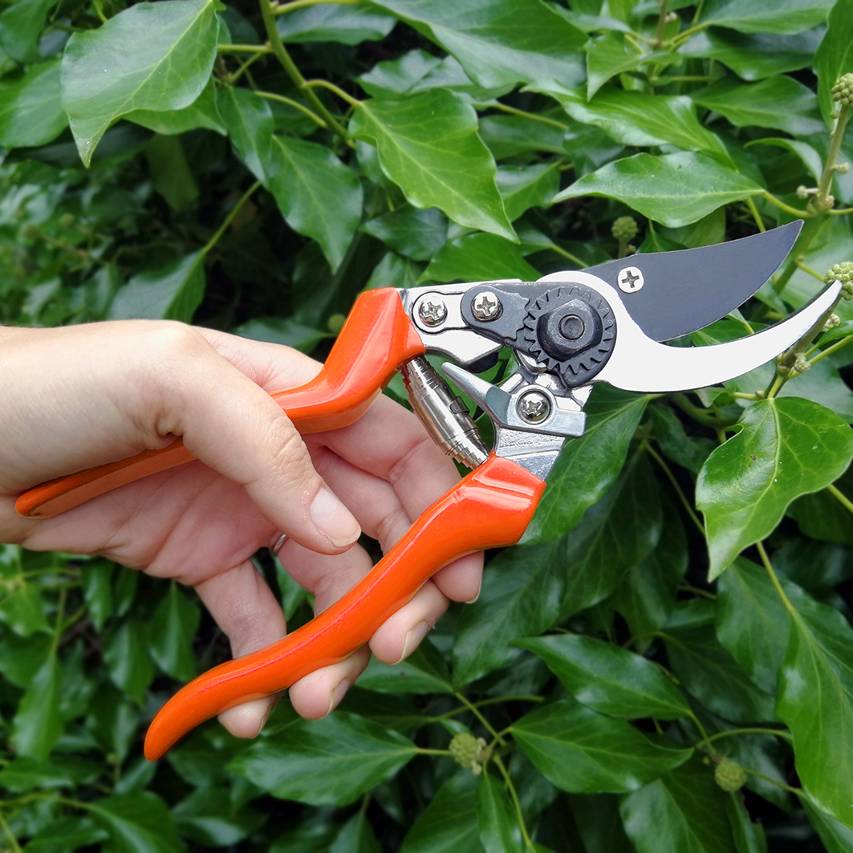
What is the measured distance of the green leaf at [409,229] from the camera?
85cm

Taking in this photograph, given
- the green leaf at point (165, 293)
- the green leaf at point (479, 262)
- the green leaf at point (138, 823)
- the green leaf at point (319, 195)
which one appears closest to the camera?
the green leaf at point (479, 262)

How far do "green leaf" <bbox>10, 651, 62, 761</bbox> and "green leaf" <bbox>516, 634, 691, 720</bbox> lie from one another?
0.85 metres

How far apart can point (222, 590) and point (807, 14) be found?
0.79 meters

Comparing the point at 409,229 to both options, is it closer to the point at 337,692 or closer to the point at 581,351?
the point at 581,351

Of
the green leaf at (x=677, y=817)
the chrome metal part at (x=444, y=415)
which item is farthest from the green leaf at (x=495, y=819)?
the chrome metal part at (x=444, y=415)

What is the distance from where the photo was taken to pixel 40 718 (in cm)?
131

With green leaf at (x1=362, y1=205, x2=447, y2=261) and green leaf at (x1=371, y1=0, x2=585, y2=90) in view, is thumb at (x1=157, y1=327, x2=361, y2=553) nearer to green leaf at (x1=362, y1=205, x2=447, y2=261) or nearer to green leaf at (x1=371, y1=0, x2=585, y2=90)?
green leaf at (x1=362, y1=205, x2=447, y2=261)

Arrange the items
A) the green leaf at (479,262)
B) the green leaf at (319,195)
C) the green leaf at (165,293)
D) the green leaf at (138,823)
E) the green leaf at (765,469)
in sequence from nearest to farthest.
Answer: the green leaf at (765,469) < the green leaf at (479,262) < the green leaf at (319,195) < the green leaf at (165,293) < the green leaf at (138,823)

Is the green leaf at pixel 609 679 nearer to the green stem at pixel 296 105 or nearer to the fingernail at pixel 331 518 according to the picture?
the fingernail at pixel 331 518

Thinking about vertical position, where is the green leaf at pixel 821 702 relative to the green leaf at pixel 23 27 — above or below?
below

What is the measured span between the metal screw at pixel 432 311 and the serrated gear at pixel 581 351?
0.07 metres

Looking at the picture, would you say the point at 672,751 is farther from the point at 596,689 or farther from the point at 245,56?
the point at 245,56

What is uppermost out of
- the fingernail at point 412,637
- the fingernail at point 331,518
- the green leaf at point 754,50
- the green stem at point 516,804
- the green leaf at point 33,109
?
the green leaf at point 33,109

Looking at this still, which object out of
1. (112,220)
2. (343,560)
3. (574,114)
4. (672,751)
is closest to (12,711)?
(112,220)
